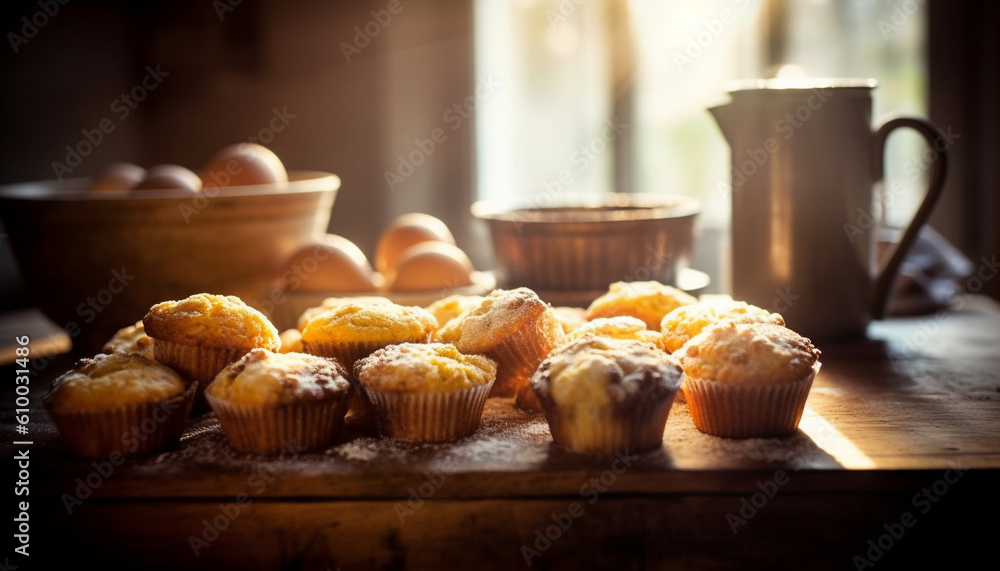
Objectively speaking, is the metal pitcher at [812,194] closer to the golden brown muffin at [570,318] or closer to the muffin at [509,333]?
the golden brown muffin at [570,318]

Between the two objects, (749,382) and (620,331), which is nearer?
(749,382)

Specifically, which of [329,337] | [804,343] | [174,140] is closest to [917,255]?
[804,343]
